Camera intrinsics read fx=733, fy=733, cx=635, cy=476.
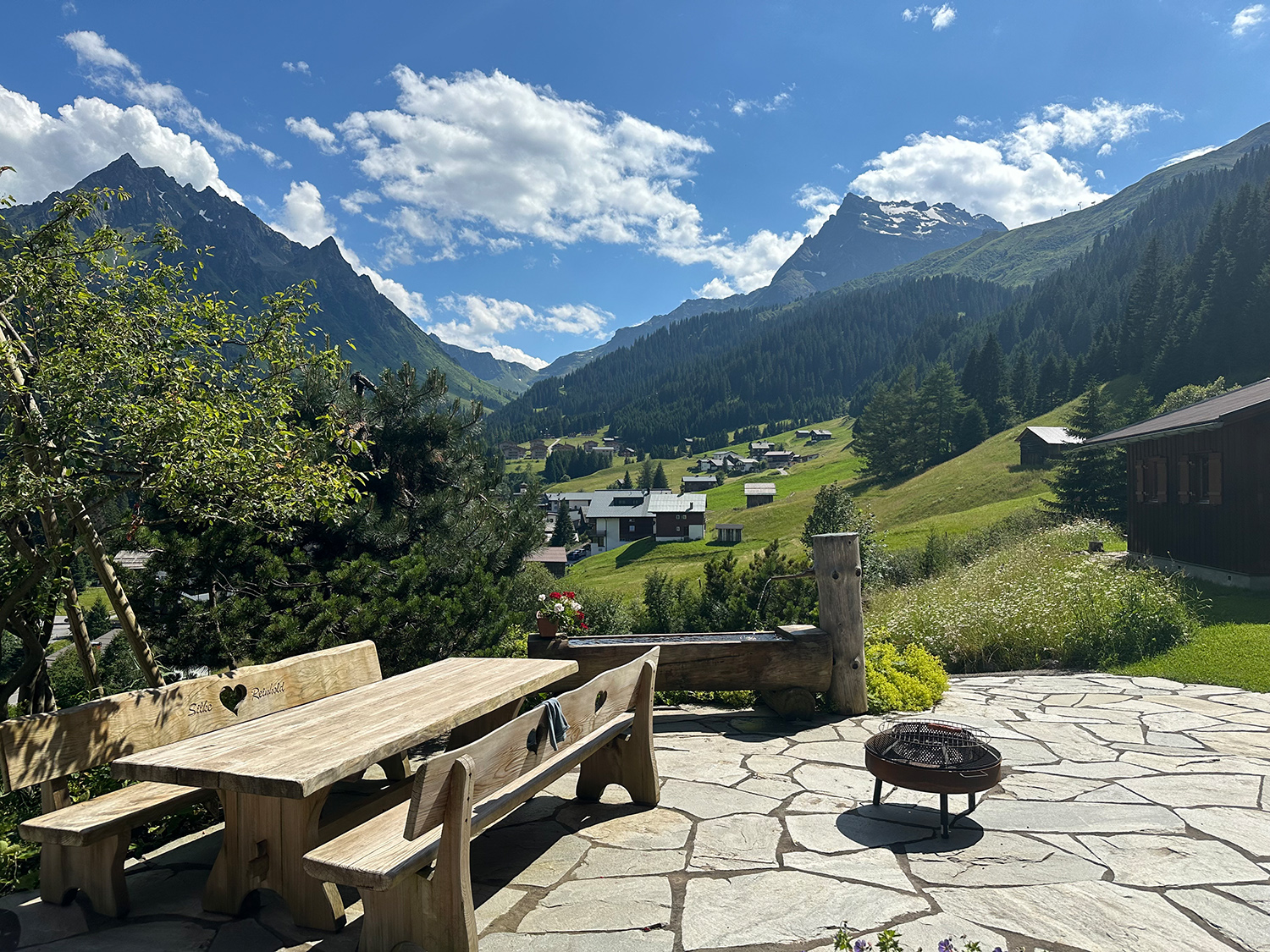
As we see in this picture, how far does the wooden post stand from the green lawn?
3990 mm

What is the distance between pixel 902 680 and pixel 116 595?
20.3 feet

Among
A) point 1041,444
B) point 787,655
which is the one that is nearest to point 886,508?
point 1041,444

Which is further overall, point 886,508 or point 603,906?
point 886,508

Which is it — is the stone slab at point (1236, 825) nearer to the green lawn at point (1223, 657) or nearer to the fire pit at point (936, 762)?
the fire pit at point (936, 762)

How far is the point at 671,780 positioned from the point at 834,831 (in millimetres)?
1222

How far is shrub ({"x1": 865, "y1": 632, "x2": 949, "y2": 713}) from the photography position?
660 centimetres

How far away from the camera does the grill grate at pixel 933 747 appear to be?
3979 mm

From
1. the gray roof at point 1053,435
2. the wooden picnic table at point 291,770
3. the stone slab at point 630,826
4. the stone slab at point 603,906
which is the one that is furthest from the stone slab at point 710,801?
the gray roof at point 1053,435

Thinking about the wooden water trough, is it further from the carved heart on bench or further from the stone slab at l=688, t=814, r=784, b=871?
the carved heart on bench

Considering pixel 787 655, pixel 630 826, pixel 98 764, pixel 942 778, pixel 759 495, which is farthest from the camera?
pixel 759 495

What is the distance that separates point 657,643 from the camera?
6422 mm

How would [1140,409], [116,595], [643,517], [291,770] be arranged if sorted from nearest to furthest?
[291,770], [116,595], [1140,409], [643,517]

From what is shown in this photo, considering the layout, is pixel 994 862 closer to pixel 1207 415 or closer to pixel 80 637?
pixel 80 637

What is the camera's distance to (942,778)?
3.79 meters
